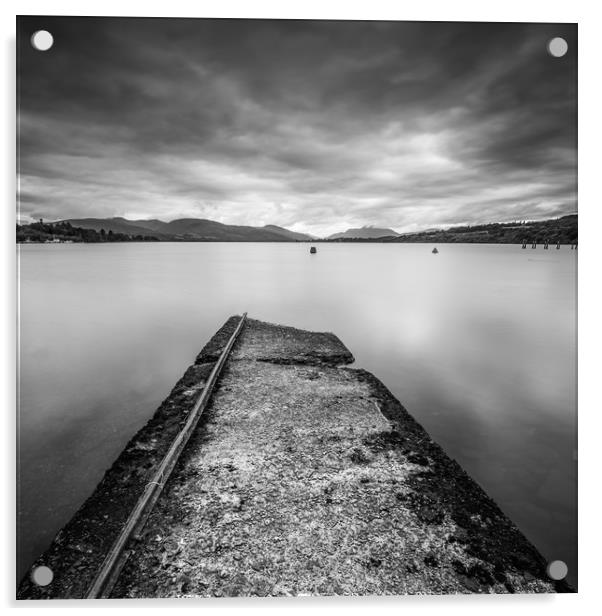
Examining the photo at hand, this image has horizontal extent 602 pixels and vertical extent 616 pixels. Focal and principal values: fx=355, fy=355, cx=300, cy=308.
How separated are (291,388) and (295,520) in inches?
99.9

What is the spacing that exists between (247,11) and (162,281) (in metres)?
18.6

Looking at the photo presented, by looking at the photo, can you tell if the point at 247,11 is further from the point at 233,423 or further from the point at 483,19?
the point at 233,423

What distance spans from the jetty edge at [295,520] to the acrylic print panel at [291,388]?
16 millimetres

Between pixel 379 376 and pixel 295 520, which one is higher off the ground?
pixel 379 376

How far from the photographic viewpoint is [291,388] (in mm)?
5035

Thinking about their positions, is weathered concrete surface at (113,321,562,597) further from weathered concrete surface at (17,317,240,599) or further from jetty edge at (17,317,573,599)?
weathered concrete surface at (17,317,240,599)

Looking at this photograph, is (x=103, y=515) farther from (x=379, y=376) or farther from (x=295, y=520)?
(x=379, y=376)

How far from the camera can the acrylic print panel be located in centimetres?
230

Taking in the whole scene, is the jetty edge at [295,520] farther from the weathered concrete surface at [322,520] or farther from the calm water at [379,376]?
the calm water at [379,376]

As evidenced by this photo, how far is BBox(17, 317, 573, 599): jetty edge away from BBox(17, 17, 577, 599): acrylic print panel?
0.05 feet

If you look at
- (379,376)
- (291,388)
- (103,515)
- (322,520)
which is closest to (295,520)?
(322,520)

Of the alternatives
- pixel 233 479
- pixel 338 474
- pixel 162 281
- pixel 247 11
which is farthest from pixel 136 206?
pixel 162 281

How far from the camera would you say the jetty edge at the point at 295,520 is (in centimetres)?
214

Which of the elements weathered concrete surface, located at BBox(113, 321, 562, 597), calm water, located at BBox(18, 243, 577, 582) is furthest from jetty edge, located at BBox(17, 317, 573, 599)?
calm water, located at BBox(18, 243, 577, 582)
